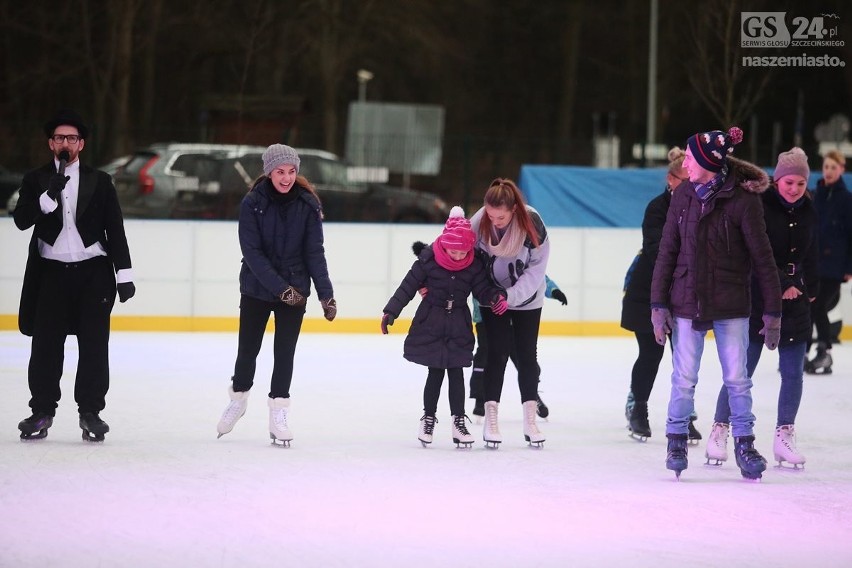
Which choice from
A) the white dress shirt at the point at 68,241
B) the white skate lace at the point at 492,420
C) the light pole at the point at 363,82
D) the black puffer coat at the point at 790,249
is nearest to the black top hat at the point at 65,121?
the white dress shirt at the point at 68,241

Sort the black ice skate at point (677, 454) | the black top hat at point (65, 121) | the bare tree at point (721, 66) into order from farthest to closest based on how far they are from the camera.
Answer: the bare tree at point (721, 66), the black top hat at point (65, 121), the black ice skate at point (677, 454)

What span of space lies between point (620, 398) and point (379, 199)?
225 inches

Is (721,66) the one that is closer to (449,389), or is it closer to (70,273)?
(449,389)

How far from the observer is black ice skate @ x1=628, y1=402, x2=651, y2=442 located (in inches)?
269

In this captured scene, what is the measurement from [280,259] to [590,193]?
710cm

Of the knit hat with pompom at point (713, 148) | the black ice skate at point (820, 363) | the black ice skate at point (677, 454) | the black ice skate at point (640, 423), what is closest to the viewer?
the knit hat with pompom at point (713, 148)

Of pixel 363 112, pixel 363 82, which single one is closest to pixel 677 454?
pixel 363 112

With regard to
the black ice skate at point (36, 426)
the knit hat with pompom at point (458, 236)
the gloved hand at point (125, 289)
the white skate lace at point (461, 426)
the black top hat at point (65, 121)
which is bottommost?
the black ice skate at point (36, 426)

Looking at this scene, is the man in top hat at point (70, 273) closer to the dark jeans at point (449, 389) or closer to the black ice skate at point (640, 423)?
the dark jeans at point (449, 389)

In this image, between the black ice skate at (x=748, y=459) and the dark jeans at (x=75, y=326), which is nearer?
the black ice skate at (x=748, y=459)

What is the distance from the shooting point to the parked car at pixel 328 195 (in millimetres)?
13164

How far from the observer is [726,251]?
215 inches

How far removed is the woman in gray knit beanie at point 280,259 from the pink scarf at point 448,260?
1.68ft

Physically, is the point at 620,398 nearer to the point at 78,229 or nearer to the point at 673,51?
the point at 78,229
